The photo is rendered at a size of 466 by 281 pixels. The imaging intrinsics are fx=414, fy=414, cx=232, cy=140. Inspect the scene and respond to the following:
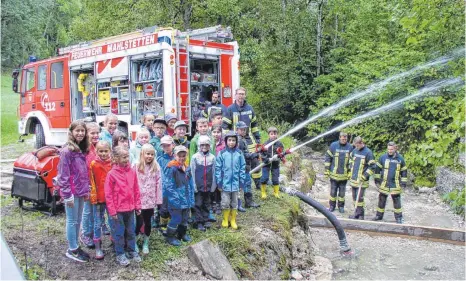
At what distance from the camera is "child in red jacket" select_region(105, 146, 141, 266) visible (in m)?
4.53

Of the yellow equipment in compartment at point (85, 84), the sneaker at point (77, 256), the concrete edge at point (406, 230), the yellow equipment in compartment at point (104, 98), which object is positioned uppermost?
the yellow equipment in compartment at point (85, 84)

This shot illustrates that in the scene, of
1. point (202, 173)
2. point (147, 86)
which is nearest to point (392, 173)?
point (202, 173)

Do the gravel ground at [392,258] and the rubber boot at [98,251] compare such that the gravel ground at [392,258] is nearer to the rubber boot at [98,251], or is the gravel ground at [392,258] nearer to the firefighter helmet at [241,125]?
the firefighter helmet at [241,125]

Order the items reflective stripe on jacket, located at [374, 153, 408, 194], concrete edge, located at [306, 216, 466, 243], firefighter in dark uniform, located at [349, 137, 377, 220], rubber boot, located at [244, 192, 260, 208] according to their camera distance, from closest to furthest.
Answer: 1. rubber boot, located at [244, 192, 260, 208]
2. concrete edge, located at [306, 216, 466, 243]
3. reflective stripe on jacket, located at [374, 153, 408, 194]
4. firefighter in dark uniform, located at [349, 137, 377, 220]

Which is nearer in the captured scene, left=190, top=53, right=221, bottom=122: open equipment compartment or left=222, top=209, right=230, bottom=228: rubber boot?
left=222, top=209, right=230, bottom=228: rubber boot

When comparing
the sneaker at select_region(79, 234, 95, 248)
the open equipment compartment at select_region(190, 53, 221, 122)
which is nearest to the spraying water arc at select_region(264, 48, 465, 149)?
the open equipment compartment at select_region(190, 53, 221, 122)

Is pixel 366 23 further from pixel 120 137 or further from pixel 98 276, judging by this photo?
pixel 98 276

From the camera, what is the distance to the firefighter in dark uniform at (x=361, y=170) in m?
9.24

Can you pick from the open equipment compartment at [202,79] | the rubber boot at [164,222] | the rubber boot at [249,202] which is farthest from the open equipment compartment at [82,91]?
the rubber boot at [164,222]

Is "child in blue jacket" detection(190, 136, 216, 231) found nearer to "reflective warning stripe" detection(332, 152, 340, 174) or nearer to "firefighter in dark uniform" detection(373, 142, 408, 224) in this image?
"reflective warning stripe" detection(332, 152, 340, 174)

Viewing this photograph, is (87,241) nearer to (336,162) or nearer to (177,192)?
(177,192)

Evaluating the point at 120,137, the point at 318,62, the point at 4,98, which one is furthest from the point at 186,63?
the point at 4,98

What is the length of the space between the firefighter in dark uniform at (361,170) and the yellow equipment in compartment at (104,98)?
5901 millimetres

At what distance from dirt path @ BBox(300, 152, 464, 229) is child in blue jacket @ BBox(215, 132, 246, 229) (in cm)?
456
